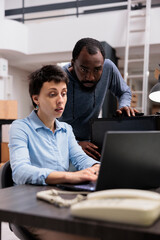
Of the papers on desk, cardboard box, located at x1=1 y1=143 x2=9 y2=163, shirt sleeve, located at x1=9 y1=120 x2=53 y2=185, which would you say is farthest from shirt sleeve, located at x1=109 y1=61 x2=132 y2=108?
cardboard box, located at x1=1 y1=143 x2=9 y2=163

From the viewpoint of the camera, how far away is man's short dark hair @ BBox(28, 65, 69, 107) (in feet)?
4.00

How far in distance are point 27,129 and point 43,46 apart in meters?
5.74

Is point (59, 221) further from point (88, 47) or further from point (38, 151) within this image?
point (88, 47)

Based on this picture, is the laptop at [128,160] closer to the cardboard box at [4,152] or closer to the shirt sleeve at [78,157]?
the shirt sleeve at [78,157]

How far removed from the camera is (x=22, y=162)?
1.02 meters

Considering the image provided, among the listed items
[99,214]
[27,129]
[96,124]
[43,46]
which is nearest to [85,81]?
[96,124]

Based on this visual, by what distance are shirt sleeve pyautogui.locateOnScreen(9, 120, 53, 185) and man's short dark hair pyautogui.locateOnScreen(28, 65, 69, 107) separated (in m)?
0.17

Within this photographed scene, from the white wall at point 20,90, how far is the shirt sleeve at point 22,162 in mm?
7204

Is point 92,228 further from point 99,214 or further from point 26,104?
point 26,104

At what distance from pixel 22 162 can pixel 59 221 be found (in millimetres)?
439

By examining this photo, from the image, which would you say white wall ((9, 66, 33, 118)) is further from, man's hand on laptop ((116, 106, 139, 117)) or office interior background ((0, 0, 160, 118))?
man's hand on laptop ((116, 106, 139, 117))

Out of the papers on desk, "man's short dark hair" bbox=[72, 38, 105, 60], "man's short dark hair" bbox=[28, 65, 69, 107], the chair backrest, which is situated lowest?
the chair backrest

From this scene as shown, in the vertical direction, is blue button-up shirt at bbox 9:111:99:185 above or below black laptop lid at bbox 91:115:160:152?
below

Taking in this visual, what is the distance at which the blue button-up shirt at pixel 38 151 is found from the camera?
0.99 meters
